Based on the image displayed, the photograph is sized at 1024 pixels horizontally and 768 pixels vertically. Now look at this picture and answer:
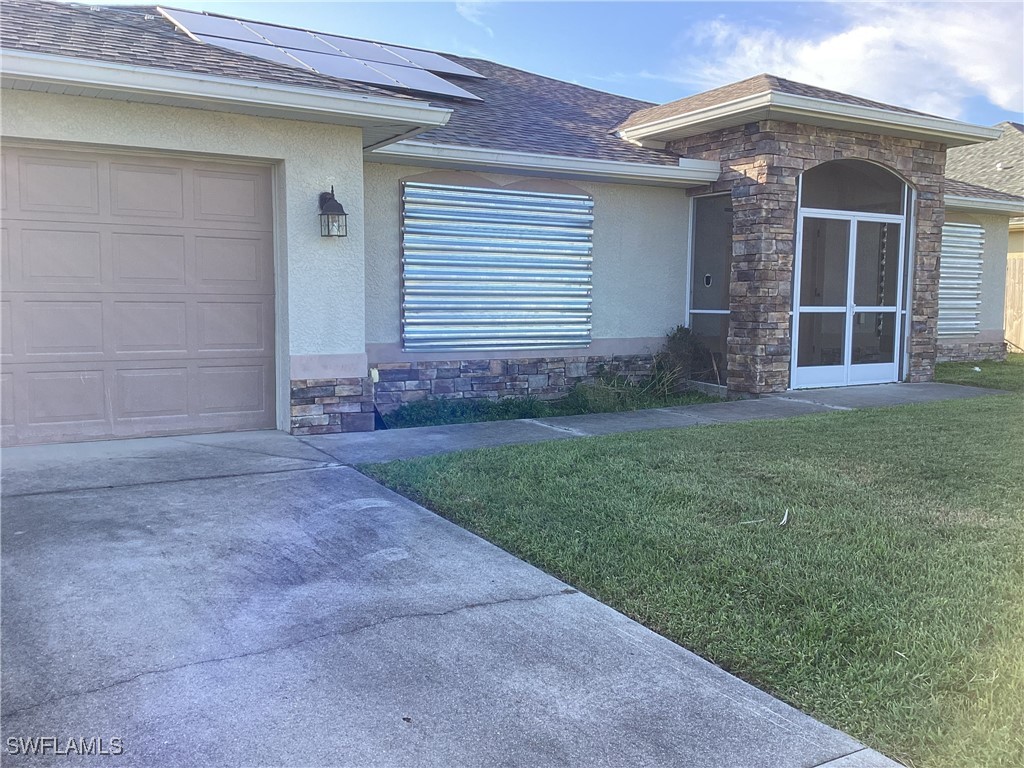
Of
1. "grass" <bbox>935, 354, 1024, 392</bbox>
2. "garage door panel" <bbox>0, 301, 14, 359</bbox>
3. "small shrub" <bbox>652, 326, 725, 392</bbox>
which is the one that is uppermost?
"garage door panel" <bbox>0, 301, 14, 359</bbox>

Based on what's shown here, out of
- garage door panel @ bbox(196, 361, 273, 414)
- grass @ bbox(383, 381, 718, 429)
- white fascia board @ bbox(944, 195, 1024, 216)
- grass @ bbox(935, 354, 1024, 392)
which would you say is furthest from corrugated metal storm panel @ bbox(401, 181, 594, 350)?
white fascia board @ bbox(944, 195, 1024, 216)

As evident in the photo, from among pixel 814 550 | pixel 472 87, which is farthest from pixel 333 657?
pixel 472 87

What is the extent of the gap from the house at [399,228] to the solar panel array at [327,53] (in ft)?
0.24

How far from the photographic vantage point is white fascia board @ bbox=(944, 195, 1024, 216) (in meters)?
13.8

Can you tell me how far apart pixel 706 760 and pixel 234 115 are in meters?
6.73

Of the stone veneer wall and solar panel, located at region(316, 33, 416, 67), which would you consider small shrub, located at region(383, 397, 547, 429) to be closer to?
the stone veneer wall

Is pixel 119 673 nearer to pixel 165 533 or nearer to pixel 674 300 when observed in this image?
pixel 165 533

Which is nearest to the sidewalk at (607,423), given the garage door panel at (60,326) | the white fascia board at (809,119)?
the garage door panel at (60,326)

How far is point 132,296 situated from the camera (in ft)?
24.4

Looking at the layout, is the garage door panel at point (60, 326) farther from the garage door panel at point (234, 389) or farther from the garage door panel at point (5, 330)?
the garage door panel at point (234, 389)

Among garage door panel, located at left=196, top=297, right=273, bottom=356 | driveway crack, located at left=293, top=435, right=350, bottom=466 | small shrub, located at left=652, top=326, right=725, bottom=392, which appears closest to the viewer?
driveway crack, located at left=293, top=435, right=350, bottom=466

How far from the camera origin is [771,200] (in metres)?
10.4

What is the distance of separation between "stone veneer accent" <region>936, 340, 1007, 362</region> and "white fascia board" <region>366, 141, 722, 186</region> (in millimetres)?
6737

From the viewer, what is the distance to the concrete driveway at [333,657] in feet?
9.09
